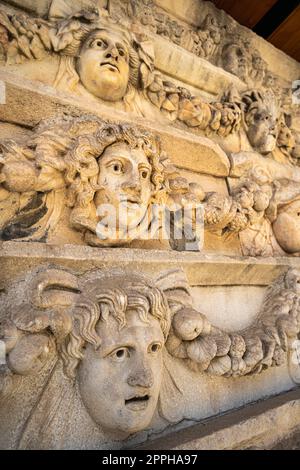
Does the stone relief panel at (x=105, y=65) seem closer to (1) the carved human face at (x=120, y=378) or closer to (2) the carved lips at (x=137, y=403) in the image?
(1) the carved human face at (x=120, y=378)

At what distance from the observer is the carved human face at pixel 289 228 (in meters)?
2.04

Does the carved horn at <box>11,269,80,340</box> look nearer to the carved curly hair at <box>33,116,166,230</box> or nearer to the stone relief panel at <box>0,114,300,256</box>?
the stone relief panel at <box>0,114,300,256</box>

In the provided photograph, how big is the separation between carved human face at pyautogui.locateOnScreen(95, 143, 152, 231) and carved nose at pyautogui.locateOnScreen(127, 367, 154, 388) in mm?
623

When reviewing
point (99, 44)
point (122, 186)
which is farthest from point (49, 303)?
point (99, 44)

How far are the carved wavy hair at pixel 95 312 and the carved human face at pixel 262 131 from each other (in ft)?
5.56

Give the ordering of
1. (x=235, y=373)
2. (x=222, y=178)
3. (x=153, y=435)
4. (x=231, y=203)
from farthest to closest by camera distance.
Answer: (x=222, y=178), (x=231, y=203), (x=235, y=373), (x=153, y=435)

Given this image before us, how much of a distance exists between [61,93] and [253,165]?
138 centimetres

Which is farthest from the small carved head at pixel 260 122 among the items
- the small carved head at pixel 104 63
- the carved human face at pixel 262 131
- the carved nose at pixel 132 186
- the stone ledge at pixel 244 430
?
the stone ledge at pixel 244 430

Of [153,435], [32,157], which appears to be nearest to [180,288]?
[153,435]

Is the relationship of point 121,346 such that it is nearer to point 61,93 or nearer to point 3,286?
point 3,286

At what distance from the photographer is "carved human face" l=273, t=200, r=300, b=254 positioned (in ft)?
6.70

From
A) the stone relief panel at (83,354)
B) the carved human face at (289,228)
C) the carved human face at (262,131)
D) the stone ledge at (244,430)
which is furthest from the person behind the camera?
the carved human face at (262,131)

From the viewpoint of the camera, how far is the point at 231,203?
1.79 m
